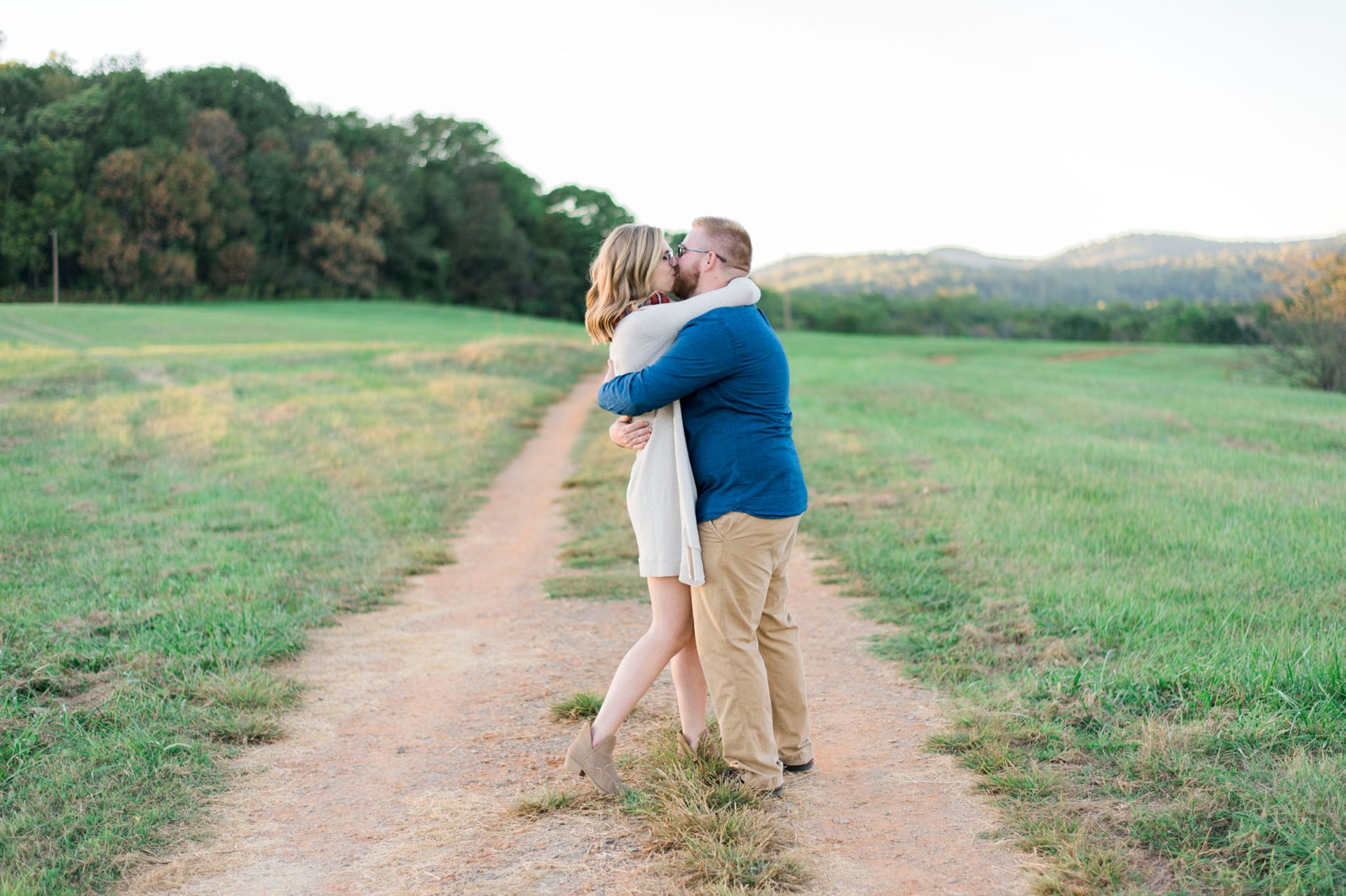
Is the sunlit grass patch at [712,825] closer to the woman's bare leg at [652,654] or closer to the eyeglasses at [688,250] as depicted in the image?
the woman's bare leg at [652,654]

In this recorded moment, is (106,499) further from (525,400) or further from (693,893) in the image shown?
(525,400)

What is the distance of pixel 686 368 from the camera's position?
3.52 metres

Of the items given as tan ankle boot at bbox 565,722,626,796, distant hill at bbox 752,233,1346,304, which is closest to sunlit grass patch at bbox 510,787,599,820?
tan ankle boot at bbox 565,722,626,796

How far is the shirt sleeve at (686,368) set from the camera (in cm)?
352

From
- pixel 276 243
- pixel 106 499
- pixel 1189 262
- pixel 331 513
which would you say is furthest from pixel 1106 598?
pixel 1189 262

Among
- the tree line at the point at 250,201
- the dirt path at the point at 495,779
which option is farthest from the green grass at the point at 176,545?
the tree line at the point at 250,201

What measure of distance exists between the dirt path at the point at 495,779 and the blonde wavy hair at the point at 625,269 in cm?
194

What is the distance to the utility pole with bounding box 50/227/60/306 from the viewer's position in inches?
1758

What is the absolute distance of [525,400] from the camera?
19.2 meters

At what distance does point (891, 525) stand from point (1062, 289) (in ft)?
465

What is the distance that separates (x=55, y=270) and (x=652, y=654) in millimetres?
51612

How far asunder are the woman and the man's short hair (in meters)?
0.07

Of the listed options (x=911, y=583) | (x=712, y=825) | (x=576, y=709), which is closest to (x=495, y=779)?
(x=576, y=709)

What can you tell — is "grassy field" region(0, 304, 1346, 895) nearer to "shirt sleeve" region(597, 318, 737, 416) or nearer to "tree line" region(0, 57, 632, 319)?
"shirt sleeve" region(597, 318, 737, 416)
